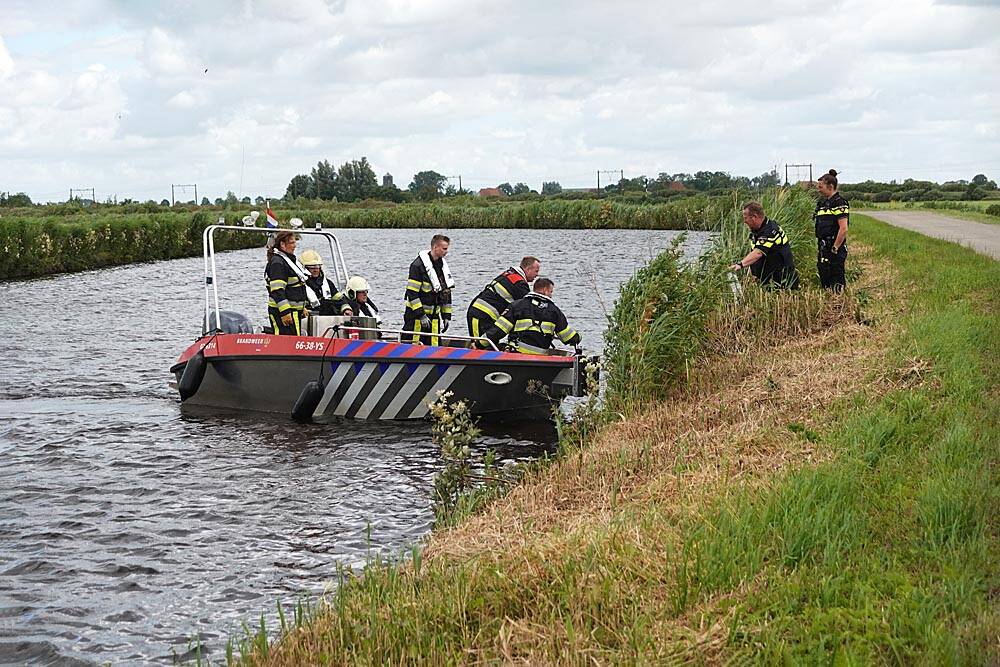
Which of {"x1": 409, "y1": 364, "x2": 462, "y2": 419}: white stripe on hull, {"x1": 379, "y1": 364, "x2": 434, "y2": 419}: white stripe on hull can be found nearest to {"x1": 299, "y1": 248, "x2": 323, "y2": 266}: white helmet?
{"x1": 379, "y1": 364, "x2": 434, "y2": 419}: white stripe on hull

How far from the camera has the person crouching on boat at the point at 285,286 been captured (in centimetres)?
1209

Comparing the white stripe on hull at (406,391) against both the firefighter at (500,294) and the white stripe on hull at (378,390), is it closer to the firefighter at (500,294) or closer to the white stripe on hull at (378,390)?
the white stripe on hull at (378,390)

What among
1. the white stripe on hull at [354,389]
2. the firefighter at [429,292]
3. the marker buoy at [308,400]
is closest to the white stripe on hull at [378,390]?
the white stripe on hull at [354,389]

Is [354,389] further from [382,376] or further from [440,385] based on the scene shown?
[440,385]

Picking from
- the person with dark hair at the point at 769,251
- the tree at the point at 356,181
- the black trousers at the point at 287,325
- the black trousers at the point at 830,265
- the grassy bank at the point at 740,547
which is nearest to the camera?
the grassy bank at the point at 740,547

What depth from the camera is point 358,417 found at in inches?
471

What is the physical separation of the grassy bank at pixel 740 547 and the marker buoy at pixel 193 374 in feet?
18.7

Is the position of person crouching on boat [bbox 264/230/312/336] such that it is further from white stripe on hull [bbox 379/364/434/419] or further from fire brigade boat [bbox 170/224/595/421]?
white stripe on hull [bbox 379/364/434/419]

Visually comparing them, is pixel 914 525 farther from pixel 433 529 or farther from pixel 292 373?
pixel 292 373

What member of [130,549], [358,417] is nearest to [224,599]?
[130,549]

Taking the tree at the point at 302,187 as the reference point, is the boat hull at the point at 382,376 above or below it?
below

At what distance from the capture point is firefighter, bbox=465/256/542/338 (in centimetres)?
1205

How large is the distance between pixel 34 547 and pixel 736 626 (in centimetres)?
589

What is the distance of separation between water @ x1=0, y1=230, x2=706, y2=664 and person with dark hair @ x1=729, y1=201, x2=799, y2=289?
1420mm
